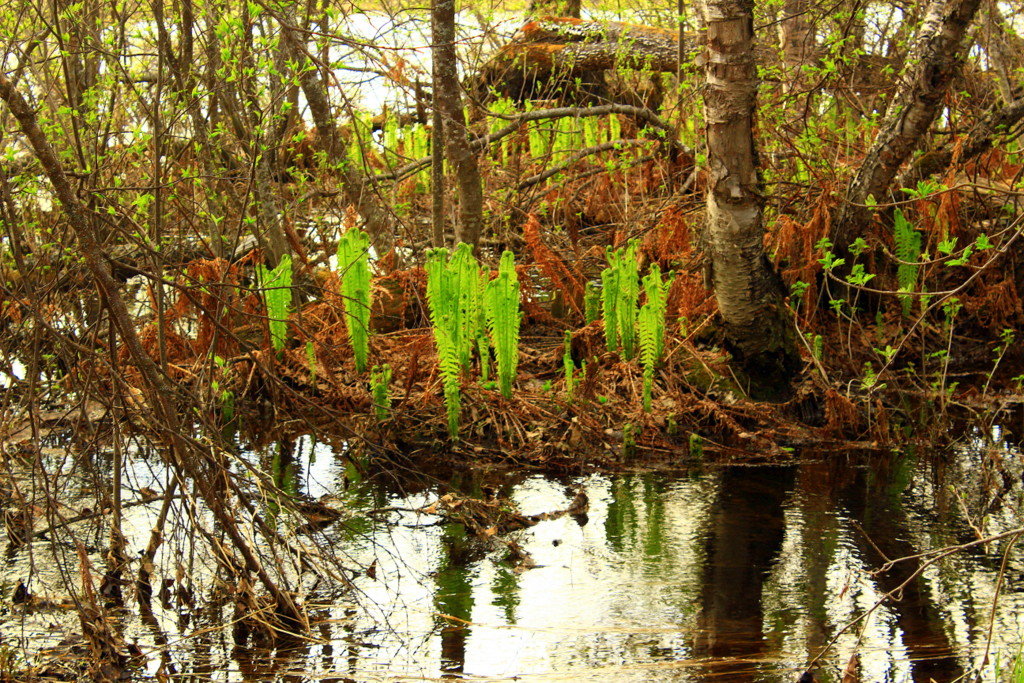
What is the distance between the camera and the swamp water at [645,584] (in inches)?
138

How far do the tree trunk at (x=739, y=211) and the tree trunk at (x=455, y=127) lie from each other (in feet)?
5.51

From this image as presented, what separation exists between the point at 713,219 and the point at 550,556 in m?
2.34

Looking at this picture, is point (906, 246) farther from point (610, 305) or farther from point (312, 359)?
point (312, 359)

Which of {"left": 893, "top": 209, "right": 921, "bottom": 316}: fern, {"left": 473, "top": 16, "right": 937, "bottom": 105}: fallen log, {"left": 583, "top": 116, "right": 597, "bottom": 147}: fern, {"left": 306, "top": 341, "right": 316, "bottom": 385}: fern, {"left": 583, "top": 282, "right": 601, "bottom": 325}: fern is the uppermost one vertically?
{"left": 473, "top": 16, "right": 937, "bottom": 105}: fallen log

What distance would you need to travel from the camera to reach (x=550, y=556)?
4.53m

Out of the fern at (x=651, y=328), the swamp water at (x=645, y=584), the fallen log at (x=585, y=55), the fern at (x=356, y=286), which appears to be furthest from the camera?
the fallen log at (x=585, y=55)

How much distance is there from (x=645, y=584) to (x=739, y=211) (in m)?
2.43

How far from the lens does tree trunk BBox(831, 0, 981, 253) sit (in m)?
5.75

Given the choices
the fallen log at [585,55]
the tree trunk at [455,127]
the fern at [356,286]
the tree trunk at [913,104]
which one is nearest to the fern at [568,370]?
the fern at [356,286]

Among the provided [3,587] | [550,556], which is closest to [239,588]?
[3,587]

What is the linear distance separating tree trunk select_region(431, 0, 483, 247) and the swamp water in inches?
87.4

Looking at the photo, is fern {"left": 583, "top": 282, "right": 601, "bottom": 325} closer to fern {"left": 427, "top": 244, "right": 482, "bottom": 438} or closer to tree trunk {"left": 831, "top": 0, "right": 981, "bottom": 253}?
fern {"left": 427, "top": 244, "right": 482, "bottom": 438}

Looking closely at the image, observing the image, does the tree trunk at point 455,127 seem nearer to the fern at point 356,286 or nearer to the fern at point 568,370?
the fern at point 356,286

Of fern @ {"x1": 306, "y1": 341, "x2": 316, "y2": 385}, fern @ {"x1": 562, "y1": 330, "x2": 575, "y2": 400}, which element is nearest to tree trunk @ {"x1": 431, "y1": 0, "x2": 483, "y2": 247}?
fern @ {"x1": 306, "y1": 341, "x2": 316, "y2": 385}
